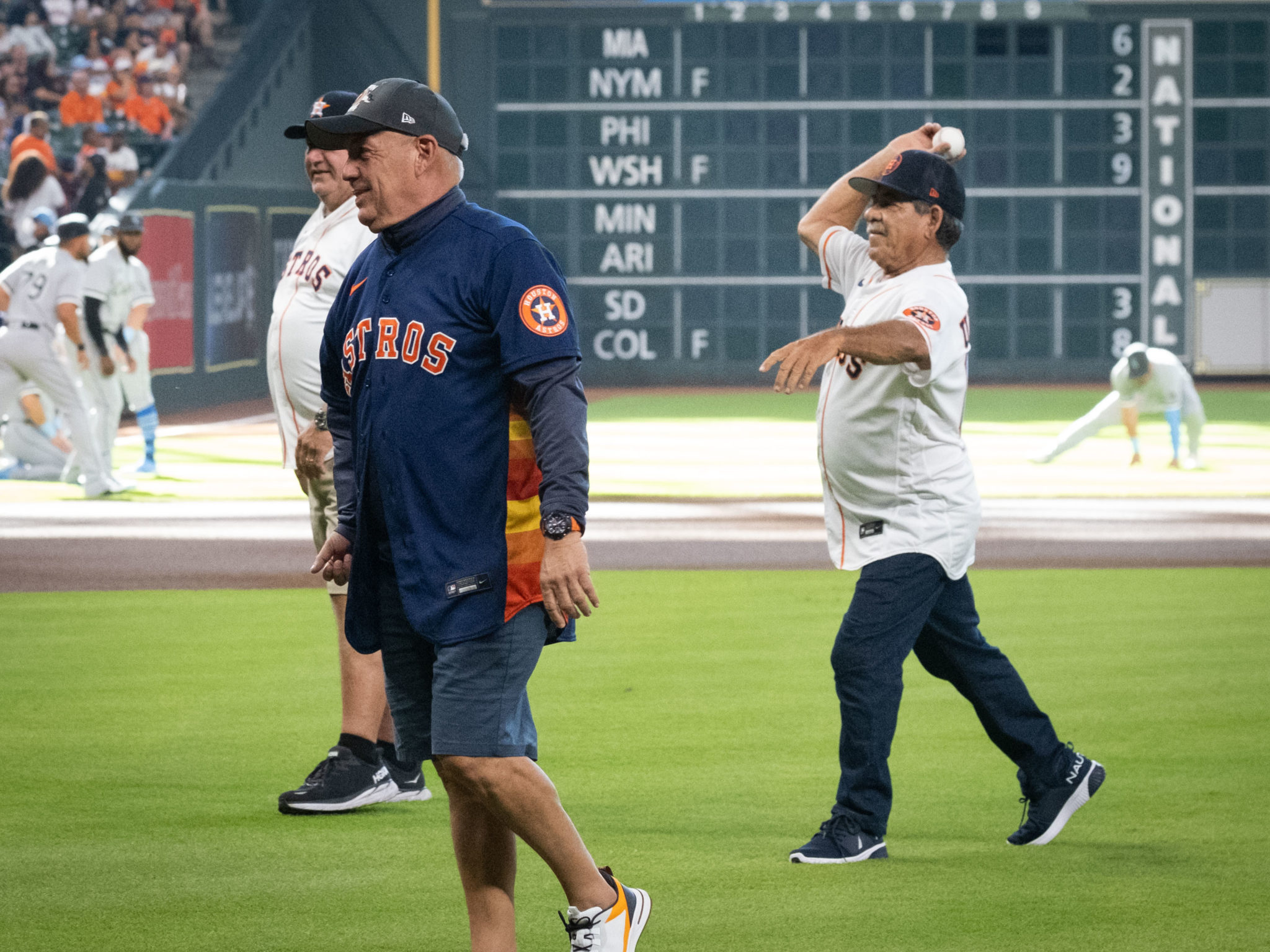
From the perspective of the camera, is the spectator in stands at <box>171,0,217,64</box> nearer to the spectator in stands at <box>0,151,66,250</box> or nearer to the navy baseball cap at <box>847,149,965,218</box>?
the spectator in stands at <box>0,151,66,250</box>

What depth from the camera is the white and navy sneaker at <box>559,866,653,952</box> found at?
3.76 meters

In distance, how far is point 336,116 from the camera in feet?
12.2

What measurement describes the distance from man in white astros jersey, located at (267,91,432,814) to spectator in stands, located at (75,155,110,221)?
16.8 metres

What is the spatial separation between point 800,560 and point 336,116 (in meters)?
7.84

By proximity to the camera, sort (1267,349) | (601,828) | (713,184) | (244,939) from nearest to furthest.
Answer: (244,939)
(601,828)
(713,184)
(1267,349)

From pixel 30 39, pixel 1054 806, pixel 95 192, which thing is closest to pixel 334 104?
pixel 1054 806

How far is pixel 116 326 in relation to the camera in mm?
15078

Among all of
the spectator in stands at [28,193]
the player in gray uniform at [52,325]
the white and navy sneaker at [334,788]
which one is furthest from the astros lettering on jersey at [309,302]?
the spectator in stands at [28,193]

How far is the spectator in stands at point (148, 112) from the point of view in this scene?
25.3 metres

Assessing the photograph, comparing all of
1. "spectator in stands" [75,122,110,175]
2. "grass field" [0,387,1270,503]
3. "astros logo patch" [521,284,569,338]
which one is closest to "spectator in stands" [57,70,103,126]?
"spectator in stands" [75,122,110,175]

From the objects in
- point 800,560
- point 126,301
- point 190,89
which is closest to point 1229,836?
point 800,560

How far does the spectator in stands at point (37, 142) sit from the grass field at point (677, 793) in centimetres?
1237

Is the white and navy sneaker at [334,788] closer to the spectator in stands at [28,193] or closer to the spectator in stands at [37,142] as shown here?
the spectator in stands at [28,193]

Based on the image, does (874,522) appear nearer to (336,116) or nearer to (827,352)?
(827,352)
